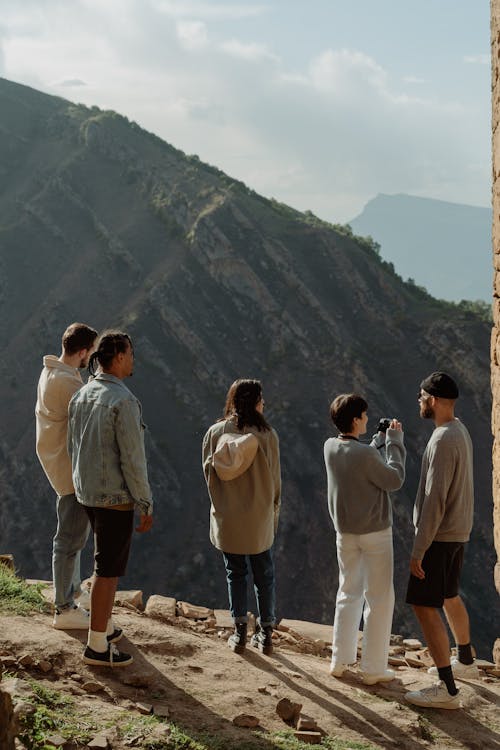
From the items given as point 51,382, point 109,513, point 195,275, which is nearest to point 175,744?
point 109,513

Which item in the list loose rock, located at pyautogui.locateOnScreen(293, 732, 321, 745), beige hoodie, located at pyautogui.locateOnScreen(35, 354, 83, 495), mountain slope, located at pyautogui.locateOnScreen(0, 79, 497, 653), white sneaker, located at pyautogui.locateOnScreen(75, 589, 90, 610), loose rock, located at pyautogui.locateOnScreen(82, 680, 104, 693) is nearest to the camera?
loose rock, located at pyautogui.locateOnScreen(293, 732, 321, 745)

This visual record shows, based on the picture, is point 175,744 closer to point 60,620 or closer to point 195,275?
point 60,620

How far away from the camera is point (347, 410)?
4965mm

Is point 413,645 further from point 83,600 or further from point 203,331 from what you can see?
point 203,331

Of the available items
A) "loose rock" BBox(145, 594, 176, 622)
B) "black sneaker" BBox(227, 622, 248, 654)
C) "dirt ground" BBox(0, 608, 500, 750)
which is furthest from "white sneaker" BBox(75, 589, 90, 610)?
"black sneaker" BBox(227, 622, 248, 654)

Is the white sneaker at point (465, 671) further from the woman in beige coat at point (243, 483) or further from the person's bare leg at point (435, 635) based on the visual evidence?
the woman in beige coat at point (243, 483)

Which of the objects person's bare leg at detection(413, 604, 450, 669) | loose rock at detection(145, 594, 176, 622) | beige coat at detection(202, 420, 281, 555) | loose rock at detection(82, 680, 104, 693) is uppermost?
beige coat at detection(202, 420, 281, 555)

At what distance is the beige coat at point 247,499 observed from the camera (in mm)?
5289

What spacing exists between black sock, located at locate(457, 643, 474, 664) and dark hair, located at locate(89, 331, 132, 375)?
332 cm

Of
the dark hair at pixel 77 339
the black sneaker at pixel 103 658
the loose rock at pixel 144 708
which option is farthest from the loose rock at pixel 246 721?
the dark hair at pixel 77 339

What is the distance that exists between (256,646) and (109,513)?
1.76 m

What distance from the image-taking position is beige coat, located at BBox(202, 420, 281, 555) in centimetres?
529

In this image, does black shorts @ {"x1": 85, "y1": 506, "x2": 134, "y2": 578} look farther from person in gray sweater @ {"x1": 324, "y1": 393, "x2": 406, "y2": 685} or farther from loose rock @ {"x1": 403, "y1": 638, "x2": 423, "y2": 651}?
loose rock @ {"x1": 403, "y1": 638, "x2": 423, "y2": 651}

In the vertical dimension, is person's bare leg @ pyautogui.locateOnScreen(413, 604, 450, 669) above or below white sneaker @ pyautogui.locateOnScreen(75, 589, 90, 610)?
above
